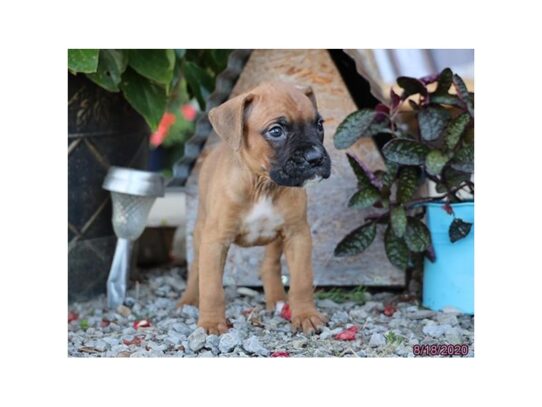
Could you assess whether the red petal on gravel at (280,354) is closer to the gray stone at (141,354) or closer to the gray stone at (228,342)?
the gray stone at (228,342)

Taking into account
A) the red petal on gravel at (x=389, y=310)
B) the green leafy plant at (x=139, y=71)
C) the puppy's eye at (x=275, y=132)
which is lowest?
the red petal on gravel at (x=389, y=310)

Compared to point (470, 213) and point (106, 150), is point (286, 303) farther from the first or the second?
point (106, 150)

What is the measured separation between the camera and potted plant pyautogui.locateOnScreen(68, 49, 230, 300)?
15.4 feet

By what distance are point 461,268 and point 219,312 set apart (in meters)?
1.26

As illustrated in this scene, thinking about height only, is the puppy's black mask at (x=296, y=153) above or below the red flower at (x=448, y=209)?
above

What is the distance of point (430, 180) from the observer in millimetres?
4609

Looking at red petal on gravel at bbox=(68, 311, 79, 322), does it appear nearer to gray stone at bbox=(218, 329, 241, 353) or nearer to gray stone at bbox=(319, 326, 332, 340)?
gray stone at bbox=(218, 329, 241, 353)

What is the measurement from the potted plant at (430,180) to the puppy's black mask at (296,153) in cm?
78

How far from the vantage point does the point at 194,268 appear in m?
4.56

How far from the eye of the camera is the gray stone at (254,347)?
3.74 meters

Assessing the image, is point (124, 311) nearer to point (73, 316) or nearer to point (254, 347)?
point (73, 316)

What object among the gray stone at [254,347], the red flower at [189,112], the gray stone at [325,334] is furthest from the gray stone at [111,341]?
the red flower at [189,112]
